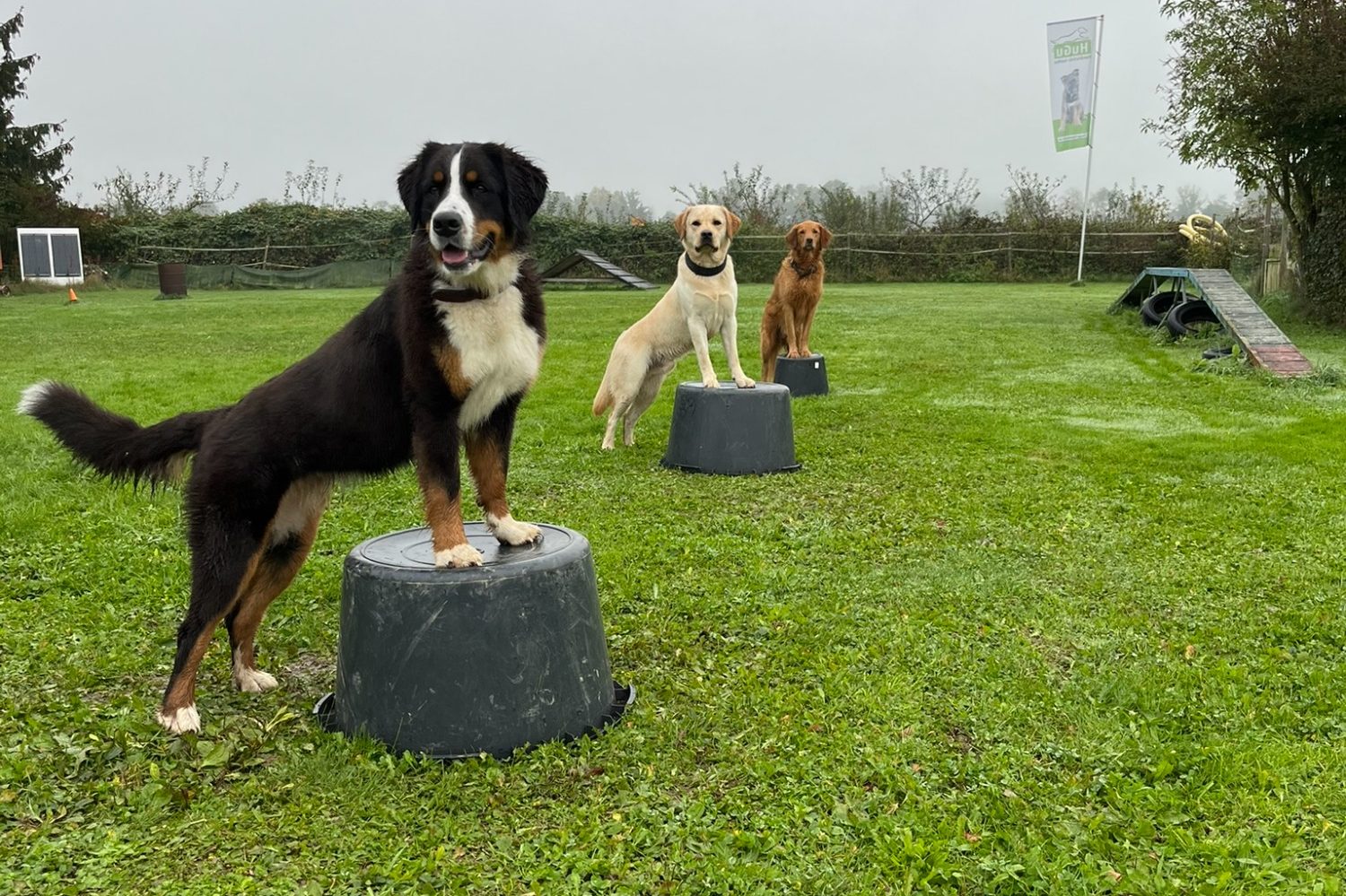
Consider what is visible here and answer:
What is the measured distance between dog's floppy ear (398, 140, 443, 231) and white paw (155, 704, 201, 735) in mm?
1760

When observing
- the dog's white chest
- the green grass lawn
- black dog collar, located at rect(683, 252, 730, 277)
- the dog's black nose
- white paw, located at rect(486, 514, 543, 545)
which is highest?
the dog's black nose

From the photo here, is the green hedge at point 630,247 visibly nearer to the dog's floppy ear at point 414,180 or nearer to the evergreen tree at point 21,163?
the evergreen tree at point 21,163

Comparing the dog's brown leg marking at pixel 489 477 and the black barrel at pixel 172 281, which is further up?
the black barrel at pixel 172 281

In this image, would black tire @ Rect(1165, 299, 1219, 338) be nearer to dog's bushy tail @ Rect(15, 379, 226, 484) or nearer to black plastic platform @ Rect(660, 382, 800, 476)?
black plastic platform @ Rect(660, 382, 800, 476)

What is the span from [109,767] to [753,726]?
6.69ft

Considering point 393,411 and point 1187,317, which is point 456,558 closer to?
point 393,411

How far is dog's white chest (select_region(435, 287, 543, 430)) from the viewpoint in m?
3.12

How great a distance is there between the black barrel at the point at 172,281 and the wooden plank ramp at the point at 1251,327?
83.3 feet

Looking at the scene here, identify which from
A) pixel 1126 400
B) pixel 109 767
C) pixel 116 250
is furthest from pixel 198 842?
pixel 116 250

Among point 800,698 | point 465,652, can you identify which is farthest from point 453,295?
point 800,698

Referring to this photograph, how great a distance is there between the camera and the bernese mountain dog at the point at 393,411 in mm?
3131

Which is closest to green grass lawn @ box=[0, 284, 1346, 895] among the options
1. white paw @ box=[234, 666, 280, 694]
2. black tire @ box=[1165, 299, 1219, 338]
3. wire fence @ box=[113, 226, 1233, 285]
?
white paw @ box=[234, 666, 280, 694]

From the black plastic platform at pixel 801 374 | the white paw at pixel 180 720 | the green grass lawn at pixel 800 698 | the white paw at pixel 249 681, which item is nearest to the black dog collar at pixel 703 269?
the green grass lawn at pixel 800 698

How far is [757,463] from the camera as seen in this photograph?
7148 millimetres
